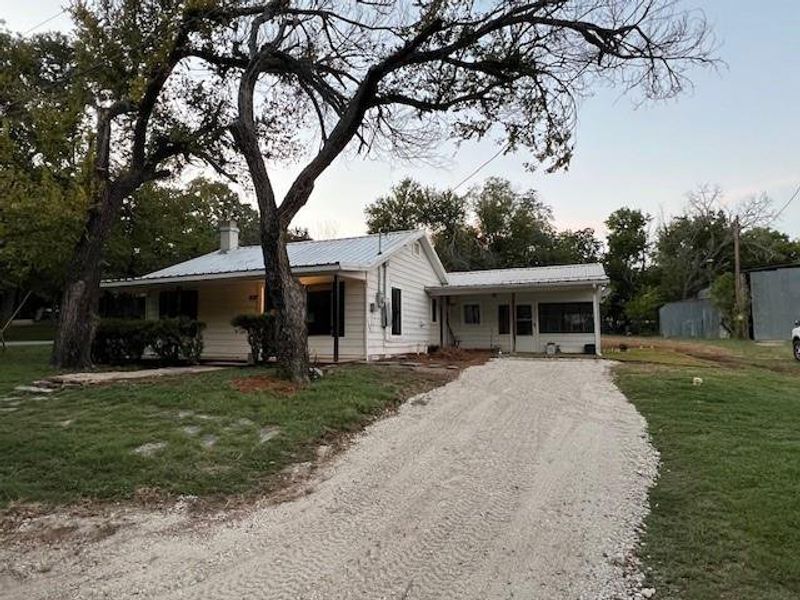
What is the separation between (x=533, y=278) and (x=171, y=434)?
14854 millimetres

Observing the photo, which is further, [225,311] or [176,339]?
[225,311]

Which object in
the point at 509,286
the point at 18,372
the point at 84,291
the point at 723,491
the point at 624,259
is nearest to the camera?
Answer: the point at 723,491

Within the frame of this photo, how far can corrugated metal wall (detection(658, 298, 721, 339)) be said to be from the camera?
29931mm

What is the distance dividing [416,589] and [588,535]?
4.64 feet

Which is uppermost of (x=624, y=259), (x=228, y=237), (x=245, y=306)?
(x=624, y=259)

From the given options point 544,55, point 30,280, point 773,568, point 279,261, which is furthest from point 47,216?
point 30,280

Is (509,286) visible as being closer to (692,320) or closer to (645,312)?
(692,320)

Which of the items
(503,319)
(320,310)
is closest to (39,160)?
(320,310)

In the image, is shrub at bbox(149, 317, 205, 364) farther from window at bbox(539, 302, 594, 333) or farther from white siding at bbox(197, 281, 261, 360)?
window at bbox(539, 302, 594, 333)

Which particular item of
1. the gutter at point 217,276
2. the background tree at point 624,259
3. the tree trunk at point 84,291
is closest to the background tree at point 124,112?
the tree trunk at point 84,291

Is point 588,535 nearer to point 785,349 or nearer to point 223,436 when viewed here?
point 223,436

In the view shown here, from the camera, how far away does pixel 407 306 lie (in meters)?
16.7

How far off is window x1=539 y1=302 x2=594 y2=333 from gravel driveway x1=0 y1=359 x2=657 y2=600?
11829mm

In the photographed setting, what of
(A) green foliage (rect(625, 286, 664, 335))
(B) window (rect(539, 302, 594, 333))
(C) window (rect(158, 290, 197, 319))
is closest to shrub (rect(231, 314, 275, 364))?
(C) window (rect(158, 290, 197, 319))
